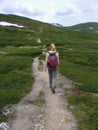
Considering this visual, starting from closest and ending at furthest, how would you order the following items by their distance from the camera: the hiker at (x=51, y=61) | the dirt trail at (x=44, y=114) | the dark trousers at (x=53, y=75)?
the dirt trail at (x=44, y=114) < the hiker at (x=51, y=61) < the dark trousers at (x=53, y=75)

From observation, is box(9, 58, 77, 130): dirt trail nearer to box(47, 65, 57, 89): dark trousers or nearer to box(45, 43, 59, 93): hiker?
box(47, 65, 57, 89): dark trousers

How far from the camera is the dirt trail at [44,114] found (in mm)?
18969

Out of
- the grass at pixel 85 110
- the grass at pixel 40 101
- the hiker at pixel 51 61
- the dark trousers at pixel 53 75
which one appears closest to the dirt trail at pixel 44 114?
the grass at pixel 40 101

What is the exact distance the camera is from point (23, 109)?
22125 millimetres

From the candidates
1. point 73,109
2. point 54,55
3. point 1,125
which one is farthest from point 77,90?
point 1,125

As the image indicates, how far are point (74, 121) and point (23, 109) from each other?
165 inches

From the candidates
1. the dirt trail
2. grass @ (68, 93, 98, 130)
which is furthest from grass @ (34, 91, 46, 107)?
grass @ (68, 93, 98, 130)

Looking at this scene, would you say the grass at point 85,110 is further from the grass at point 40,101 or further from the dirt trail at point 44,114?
the grass at point 40,101

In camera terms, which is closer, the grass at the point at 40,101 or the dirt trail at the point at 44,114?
the dirt trail at the point at 44,114

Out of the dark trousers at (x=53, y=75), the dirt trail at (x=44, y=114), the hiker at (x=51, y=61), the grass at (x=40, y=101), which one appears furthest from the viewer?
the dark trousers at (x=53, y=75)

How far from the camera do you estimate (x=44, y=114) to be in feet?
68.6

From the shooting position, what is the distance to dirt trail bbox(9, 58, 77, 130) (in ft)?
62.2

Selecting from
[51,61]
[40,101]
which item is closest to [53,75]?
[51,61]

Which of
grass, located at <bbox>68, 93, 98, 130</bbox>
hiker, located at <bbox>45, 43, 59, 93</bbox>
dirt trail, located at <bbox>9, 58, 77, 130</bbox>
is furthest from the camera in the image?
hiker, located at <bbox>45, 43, 59, 93</bbox>
